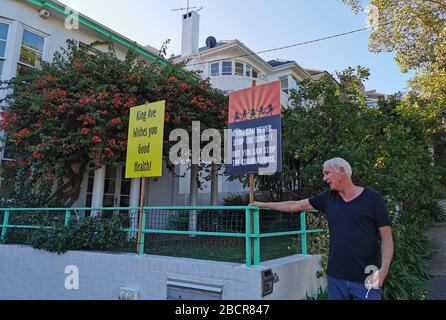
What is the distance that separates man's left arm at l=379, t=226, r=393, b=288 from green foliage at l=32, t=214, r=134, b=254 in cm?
408

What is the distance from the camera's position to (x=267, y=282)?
12.5 feet

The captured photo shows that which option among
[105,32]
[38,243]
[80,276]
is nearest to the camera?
[80,276]

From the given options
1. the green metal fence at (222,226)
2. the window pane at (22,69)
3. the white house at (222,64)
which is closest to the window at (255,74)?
the white house at (222,64)

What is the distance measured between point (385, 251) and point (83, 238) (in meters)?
4.47

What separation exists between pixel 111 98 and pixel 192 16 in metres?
10.2

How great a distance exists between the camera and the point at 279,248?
6.34m

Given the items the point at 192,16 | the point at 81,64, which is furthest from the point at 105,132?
the point at 192,16

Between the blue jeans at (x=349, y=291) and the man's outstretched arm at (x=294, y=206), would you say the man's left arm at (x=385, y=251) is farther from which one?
the man's outstretched arm at (x=294, y=206)

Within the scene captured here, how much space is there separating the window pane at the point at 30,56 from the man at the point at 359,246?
934cm

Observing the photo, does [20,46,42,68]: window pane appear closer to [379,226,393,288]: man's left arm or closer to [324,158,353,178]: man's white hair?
[324,158,353,178]: man's white hair

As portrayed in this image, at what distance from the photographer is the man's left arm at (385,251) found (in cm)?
288

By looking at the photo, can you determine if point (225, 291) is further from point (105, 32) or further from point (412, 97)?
point (412, 97)

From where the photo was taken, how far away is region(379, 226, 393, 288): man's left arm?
2885mm
